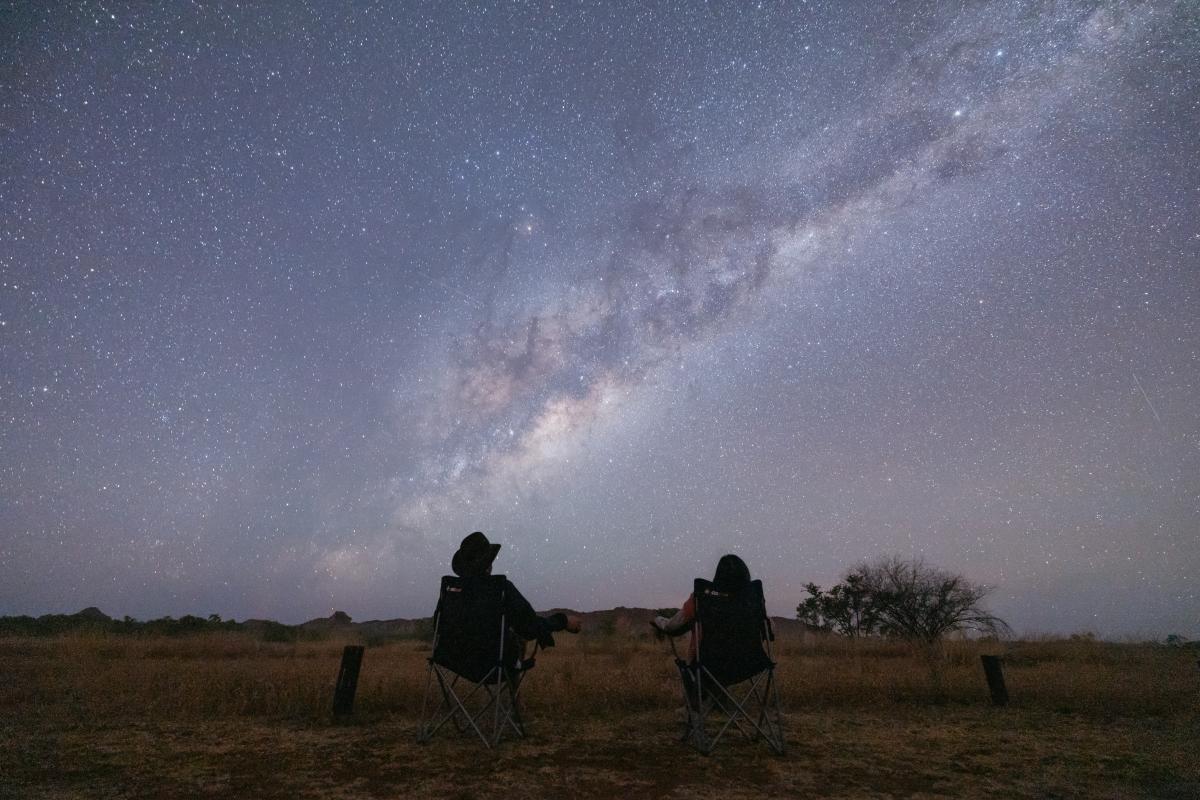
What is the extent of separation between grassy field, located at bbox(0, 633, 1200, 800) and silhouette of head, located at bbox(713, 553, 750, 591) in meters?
1.17

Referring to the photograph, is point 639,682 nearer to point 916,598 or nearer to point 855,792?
point 855,792

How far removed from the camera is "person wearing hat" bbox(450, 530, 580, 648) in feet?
15.2

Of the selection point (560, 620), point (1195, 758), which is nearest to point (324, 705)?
point (560, 620)

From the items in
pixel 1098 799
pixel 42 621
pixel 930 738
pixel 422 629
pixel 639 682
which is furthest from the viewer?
pixel 42 621

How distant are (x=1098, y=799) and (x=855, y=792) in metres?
1.24

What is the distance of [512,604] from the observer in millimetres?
4637

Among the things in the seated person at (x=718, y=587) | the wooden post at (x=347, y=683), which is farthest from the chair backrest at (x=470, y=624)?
the seated person at (x=718, y=587)

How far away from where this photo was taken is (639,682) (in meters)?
7.32

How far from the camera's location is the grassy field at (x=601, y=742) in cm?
328

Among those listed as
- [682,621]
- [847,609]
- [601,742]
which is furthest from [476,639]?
[847,609]

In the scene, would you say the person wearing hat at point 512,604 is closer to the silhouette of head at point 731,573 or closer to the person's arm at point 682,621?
the person's arm at point 682,621

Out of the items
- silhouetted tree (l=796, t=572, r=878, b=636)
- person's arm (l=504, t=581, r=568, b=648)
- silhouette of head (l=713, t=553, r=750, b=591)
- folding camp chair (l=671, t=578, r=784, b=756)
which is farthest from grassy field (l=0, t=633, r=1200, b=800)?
silhouetted tree (l=796, t=572, r=878, b=636)

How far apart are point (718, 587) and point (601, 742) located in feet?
4.89

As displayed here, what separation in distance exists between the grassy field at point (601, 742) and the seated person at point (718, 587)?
31.6 inches
